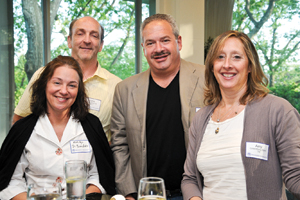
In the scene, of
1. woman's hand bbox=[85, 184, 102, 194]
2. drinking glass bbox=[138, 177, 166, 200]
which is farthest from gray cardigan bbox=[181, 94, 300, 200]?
woman's hand bbox=[85, 184, 102, 194]

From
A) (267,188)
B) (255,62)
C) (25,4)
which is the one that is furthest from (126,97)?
(25,4)

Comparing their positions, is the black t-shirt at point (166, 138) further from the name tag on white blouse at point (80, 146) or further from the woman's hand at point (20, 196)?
the woman's hand at point (20, 196)

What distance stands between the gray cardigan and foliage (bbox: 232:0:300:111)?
358cm

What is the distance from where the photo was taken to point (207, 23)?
219 inches

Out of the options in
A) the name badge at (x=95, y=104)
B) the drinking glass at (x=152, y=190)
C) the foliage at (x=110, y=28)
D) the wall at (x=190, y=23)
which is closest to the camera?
the drinking glass at (x=152, y=190)

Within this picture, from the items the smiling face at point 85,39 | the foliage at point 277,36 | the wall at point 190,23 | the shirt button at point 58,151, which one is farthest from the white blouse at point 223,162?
the foliage at point 277,36

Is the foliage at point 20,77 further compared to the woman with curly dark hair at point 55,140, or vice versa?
the foliage at point 20,77

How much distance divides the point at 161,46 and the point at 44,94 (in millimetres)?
965

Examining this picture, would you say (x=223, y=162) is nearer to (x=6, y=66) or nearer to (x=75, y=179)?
(x=75, y=179)

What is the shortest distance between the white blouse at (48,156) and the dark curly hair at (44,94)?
88 millimetres

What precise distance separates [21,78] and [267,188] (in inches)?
182

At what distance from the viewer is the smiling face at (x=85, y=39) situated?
289 centimetres

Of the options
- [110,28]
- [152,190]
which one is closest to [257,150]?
[152,190]

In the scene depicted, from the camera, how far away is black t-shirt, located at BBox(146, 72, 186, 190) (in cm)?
238
